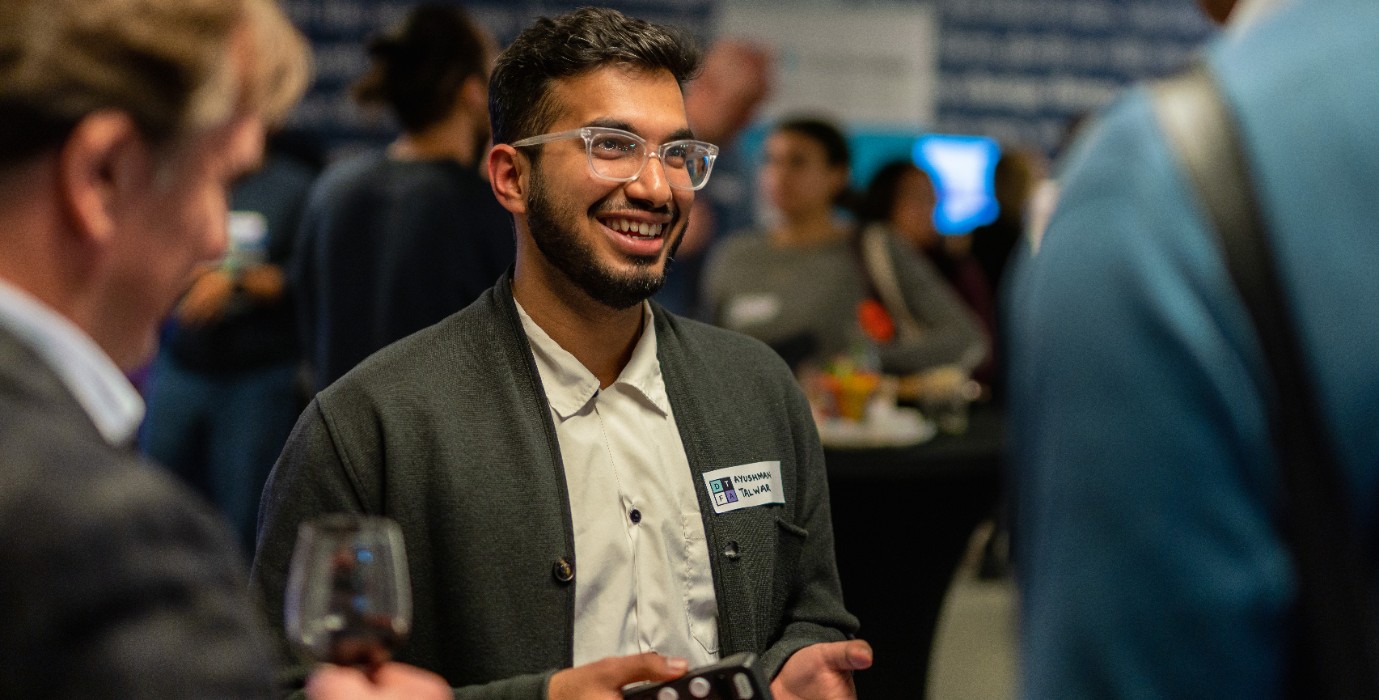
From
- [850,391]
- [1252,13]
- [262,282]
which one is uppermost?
[1252,13]

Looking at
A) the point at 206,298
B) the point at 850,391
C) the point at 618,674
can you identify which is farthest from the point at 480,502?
the point at 206,298

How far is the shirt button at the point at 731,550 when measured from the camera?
1.76 meters

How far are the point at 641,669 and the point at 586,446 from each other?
404mm

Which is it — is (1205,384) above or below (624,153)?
below

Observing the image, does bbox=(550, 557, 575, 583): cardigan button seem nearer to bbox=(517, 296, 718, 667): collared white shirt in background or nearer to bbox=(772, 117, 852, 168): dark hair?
bbox=(517, 296, 718, 667): collared white shirt in background

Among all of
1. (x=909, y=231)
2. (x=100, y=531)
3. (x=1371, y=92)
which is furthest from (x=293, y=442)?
(x=909, y=231)

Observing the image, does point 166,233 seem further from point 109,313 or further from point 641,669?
point 641,669

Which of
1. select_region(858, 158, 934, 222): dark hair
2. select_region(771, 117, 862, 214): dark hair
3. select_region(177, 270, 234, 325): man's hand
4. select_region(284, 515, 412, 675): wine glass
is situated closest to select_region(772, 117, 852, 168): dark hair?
select_region(771, 117, 862, 214): dark hair

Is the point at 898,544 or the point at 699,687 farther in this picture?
the point at 898,544

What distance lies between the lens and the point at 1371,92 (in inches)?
30.6

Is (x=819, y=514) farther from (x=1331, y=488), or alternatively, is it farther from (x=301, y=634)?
(x=1331, y=488)

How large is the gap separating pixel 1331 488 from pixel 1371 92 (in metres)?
0.24

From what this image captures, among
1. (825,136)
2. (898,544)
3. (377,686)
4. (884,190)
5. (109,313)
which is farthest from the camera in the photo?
(884,190)

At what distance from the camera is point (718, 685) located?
1.43 meters
